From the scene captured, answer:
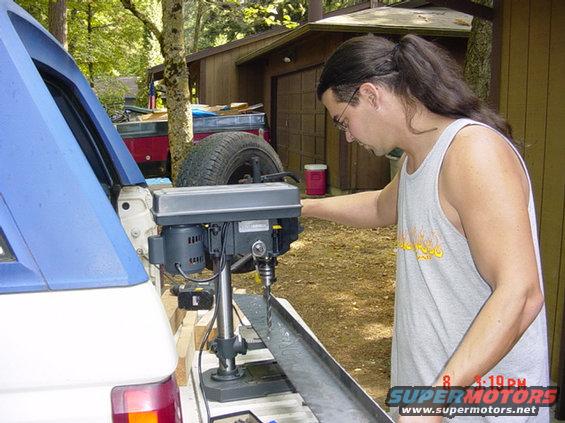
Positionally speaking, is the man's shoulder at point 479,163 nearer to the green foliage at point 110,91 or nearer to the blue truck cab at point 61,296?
the blue truck cab at point 61,296

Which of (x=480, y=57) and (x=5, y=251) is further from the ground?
(x=480, y=57)

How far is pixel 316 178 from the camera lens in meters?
12.3

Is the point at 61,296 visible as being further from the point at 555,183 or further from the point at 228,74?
the point at 228,74

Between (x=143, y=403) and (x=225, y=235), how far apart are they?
639 millimetres

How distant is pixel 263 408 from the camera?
201cm

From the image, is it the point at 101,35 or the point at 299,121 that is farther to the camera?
the point at 101,35


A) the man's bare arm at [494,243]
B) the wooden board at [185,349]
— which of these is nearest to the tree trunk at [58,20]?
the wooden board at [185,349]

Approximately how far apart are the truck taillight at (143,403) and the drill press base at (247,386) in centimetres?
68

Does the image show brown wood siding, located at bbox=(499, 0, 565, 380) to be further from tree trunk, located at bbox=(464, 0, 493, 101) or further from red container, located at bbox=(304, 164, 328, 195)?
red container, located at bbox=(304, 164, 328, 195)

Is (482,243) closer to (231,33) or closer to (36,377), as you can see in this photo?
(36,377)

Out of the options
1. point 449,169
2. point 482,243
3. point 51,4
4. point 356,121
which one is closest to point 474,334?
point 482,243

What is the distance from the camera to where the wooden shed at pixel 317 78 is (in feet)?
35.8

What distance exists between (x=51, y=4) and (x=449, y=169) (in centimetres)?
1172

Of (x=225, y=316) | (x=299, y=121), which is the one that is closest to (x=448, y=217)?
(x=225, y=316)
